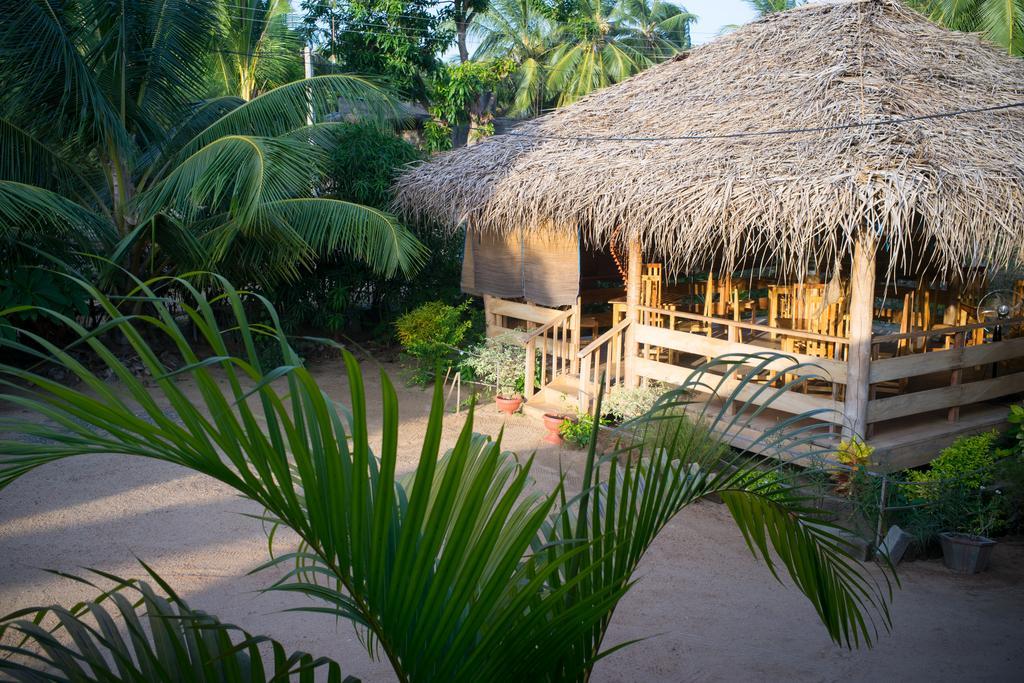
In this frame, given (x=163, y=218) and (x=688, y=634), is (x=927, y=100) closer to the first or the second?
(x=688, y=634)

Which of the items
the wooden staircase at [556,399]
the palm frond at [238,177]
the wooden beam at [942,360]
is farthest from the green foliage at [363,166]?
the wooden beam at [942,360]

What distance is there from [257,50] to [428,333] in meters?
11.8

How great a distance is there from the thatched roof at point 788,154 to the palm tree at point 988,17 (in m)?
6.53

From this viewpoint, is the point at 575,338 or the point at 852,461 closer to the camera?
the point at 852,461

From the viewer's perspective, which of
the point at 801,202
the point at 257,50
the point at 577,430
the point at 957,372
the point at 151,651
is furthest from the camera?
the point at 257,50

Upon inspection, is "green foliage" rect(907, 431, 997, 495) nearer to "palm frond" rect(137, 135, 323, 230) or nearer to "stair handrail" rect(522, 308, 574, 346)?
"stair handrail" rect(522, 308, 574, 346)

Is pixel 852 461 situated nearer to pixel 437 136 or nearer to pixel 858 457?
pixel 858 457

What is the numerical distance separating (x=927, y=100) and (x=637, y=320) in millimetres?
3223

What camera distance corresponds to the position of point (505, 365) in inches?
391

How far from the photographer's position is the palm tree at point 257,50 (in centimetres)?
1889

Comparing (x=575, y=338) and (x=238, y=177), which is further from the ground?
(x=238, y=177)

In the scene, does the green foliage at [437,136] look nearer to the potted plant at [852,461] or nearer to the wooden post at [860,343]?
the wooden post at [860,343]

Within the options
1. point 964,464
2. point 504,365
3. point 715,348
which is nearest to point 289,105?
point 504,365

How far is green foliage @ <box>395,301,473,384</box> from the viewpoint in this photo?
10.6 m
